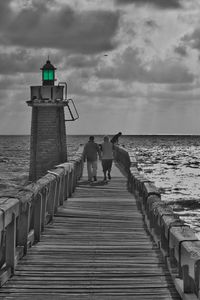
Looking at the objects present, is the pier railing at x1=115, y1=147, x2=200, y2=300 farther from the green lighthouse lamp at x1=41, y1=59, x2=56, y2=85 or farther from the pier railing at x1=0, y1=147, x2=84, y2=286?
the green lighthouse lamp at x1=41, y1=59, x2=56, y2=85

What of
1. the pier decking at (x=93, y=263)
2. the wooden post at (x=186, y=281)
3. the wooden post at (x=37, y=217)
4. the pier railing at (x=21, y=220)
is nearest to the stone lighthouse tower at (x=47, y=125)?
the pier decking at (x=93, y=263)

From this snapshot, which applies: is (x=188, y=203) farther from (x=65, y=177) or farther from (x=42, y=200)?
(x=42, y=200)

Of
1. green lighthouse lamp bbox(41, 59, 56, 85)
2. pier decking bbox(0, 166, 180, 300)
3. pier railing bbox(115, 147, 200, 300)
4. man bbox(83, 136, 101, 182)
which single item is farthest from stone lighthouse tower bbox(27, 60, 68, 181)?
pier railing bbox(115, 147, 200, 300)

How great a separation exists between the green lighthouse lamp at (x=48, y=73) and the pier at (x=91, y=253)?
2131 centimetres

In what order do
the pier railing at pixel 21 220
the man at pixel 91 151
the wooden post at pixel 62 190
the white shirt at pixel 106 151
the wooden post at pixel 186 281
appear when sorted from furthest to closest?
the white shirt at pixel 106 151 → the man at pixel 91 151 → the wooden post at pixel 62 190 → the pier railing at pixel 21 220 → the wooden post at pixel 186 281

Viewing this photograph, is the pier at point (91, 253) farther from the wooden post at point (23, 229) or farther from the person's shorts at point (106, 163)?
the person's shorts at point (106, 163)

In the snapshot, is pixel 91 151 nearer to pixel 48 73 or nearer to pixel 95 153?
pixel 95 153

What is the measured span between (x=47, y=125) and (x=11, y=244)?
27.1 m

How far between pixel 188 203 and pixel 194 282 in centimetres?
2889

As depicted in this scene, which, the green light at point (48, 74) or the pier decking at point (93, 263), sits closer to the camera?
the pier decking at point (93, 263)

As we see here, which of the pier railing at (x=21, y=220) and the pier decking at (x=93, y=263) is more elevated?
the pier railing at (x=21, y=220)

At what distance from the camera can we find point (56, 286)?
21.1 feet

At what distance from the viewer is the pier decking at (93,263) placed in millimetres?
6219

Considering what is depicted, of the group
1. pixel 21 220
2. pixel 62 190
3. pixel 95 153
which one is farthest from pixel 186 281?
pixel 95 153
